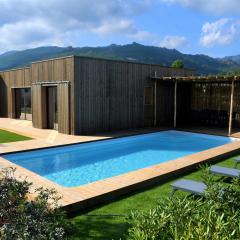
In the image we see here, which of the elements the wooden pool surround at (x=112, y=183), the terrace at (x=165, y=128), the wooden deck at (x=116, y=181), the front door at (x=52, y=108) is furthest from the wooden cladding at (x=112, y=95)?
the wooden pool surround at (x=112, y=183)

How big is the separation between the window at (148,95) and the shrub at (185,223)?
13.9 meters

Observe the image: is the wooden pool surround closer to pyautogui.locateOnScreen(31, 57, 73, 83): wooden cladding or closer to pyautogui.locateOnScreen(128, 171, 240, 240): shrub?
pyautogui.locateOnScreen(128, 171, 240, 240): shrub

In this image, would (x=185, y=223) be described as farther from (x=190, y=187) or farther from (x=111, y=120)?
(x=111, y=120)

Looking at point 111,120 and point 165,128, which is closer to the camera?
point 111,120

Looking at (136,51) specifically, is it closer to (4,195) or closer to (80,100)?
(80,100)

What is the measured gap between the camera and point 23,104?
21.0 m

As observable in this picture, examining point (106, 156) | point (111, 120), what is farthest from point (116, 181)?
point (111, 120)

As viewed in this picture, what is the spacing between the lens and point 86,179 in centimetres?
856

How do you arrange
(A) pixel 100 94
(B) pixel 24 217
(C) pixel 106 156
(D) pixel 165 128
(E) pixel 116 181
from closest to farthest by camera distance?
(B) pixel 24 217
(E) pixel 116 181
(C) pixel 106 156
(A) pixel 100 94
(D) pixel 165 128

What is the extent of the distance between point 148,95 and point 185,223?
48.3 ft

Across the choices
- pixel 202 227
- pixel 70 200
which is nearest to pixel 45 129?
pixel 70 200

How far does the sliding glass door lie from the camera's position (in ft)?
67.0

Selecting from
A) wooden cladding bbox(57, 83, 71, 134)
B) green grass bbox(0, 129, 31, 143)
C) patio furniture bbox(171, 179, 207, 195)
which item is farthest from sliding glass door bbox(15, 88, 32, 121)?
patio furniture bbox(171, 179, 207, 195)

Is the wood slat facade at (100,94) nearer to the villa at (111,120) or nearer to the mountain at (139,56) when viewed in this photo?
the villa at (111,120)
